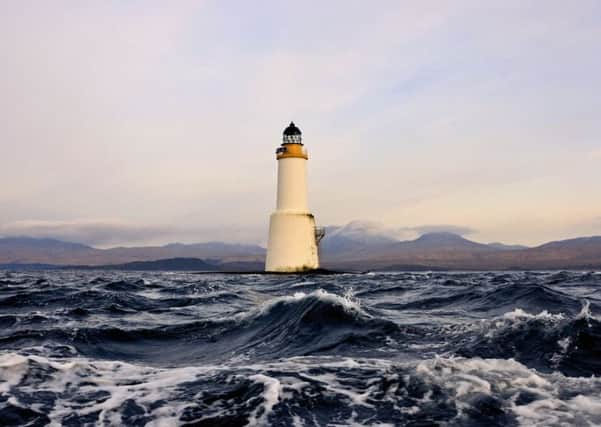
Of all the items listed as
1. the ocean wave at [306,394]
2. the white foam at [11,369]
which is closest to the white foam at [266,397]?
the ocean wave at [306,394]

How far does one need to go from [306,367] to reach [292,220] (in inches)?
Answer: 1442

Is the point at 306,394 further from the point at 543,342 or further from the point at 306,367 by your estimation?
the point at 543,342

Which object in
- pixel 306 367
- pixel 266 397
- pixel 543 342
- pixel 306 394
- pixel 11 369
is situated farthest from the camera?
pixel 543 342

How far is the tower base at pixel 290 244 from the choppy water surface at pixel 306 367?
29.7 meters

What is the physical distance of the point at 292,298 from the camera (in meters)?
15.0

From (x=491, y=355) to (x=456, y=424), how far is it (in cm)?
315

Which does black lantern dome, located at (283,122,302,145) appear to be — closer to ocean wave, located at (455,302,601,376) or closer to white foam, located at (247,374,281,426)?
ocean wave, located at (455,302,601,376)

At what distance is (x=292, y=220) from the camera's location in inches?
1764

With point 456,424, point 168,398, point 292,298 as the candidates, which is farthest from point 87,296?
point 456,424

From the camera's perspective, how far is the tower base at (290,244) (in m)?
44.6

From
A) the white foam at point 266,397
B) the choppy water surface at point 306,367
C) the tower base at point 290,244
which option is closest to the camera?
the white foam at point 266,397

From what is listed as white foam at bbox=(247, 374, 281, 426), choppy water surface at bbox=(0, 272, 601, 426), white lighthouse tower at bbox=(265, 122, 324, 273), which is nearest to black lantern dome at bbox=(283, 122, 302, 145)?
white lighthouse tower at bbox=(265, 122, 324, 273)

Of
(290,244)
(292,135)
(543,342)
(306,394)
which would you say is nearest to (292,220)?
(290,244)

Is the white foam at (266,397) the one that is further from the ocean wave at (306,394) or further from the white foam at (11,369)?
the white foam at (11,369)
